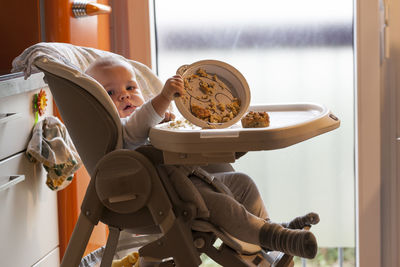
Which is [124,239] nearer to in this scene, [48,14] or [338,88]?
[48,14]

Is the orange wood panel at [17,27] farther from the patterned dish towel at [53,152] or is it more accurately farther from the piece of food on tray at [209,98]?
the piece of food on tray at [209,98]

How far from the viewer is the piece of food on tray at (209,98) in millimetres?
1543

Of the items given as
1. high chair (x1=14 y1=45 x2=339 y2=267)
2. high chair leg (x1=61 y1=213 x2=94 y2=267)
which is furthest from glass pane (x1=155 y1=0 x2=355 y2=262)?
high chair leg (x1=61 y1=213 x2=94 y2=267)

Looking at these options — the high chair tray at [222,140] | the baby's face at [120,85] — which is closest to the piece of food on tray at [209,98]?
the high chair tray at [222,140]

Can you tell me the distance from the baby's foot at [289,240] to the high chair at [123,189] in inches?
3.8

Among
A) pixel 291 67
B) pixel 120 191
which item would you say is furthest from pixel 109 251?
pixel 291 67

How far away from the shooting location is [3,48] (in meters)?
2.11

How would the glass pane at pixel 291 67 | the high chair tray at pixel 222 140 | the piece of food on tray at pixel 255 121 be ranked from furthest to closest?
1. the glass pane at pixel 291 67
2. the piece of food on tray at pixel 255 121
3. the high chair tray at pixel 222 140

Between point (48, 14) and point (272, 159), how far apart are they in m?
1.00

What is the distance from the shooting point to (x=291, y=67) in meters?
2.42

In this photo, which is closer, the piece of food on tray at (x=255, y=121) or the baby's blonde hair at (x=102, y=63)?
the piece of food on tray at (x=255, y=121)

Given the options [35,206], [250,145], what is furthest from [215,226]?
[35,206]

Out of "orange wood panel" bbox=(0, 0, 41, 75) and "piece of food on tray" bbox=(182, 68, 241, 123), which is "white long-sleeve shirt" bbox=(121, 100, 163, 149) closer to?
"piece of food on tray" bbox=(182, 68, 241, 123)

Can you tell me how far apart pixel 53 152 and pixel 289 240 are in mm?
759
